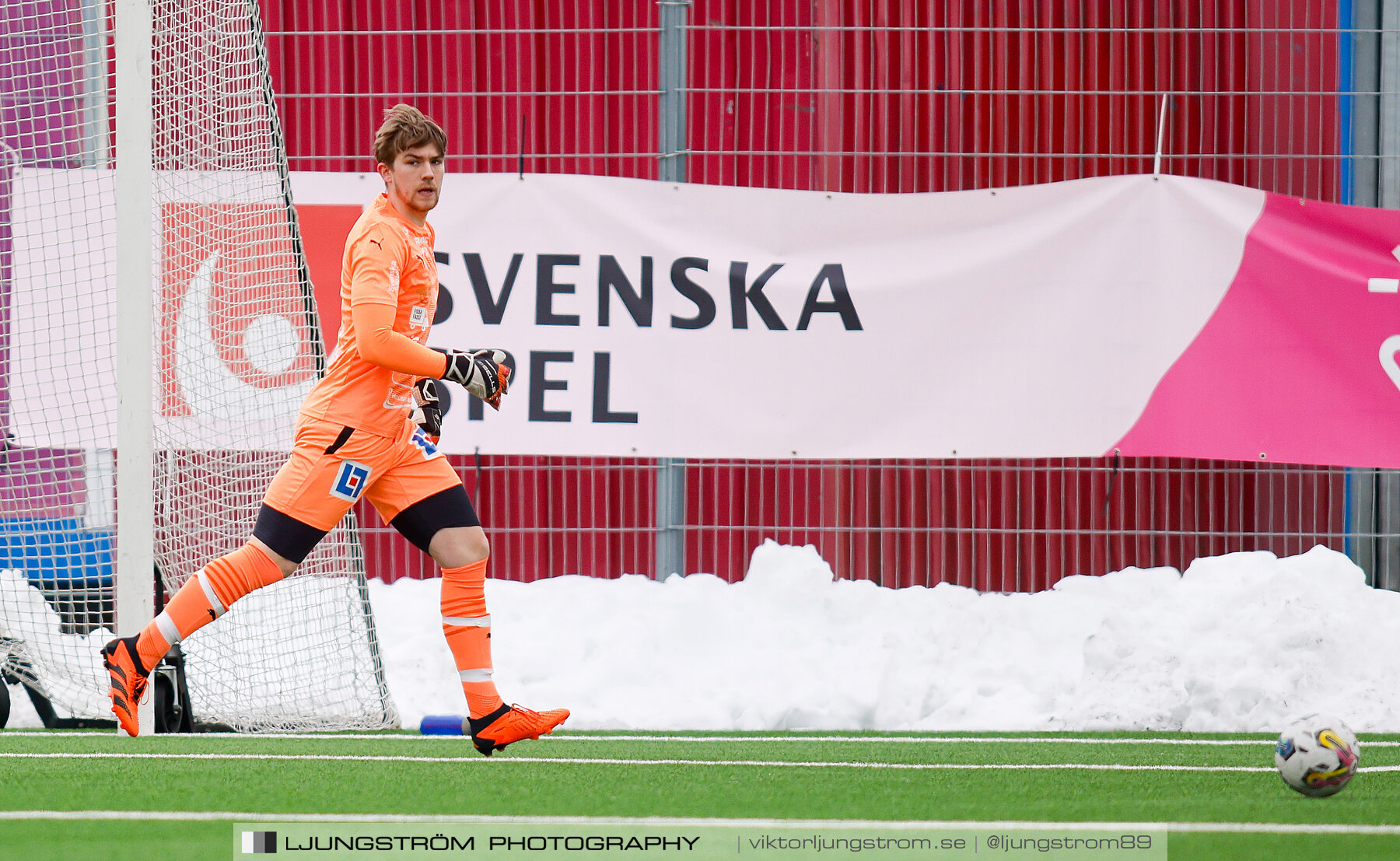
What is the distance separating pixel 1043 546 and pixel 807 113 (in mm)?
2471

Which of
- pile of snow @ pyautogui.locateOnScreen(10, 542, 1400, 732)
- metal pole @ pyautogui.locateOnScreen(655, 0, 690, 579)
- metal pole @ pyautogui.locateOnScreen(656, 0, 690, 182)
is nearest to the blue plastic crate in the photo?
pile of snow @ pyautogui.locateOnScreen(10, 542, 1400, 732)

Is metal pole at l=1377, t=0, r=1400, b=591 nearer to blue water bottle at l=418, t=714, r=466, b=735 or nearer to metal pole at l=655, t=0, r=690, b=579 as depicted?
metal pole at l=655, t=0, r=690, b=579

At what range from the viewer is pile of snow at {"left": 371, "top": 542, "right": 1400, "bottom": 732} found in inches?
235

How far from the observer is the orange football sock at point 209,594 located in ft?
14.8

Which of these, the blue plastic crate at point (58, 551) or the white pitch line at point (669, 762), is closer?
the white pitch line at point (669, 762)

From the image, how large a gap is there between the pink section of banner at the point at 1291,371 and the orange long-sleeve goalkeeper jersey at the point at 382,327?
3513 millimetres

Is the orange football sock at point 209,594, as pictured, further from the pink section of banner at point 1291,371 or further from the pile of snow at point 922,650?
the pink section of banner at point 1291,371

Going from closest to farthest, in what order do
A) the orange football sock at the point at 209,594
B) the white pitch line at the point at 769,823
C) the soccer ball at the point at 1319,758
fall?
the white pitch line at the point at 769,823, the soccer ball at the point at 1319,758, the orange football sock at the point at 209,594

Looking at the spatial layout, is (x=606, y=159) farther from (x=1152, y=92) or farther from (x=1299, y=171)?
(x=1299, y=171)

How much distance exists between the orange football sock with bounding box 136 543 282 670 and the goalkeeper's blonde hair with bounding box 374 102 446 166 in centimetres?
125

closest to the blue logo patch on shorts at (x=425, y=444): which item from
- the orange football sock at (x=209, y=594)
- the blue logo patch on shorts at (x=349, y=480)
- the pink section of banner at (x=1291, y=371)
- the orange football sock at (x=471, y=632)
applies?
the blue logo patch on shorts at (x=349, y=480)

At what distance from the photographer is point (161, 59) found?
5.75 m

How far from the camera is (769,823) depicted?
11.9 ft

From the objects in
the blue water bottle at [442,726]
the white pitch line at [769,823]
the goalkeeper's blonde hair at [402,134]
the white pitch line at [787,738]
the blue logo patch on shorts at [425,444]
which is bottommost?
the white pitch line at [787,738]
